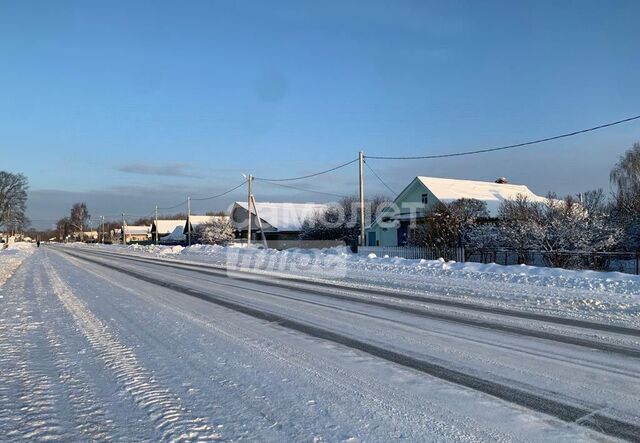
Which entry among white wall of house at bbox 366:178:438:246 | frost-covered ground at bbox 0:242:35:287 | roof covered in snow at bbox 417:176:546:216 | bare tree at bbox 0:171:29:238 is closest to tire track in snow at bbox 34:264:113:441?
frost-covered ground at bbox 0:242:35:287

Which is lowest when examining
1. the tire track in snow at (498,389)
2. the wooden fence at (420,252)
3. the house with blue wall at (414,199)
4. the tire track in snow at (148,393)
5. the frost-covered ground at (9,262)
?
the tire track in snow at (498,389)

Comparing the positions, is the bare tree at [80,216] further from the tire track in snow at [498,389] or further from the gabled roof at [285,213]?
the tire track in snow at [498,389]

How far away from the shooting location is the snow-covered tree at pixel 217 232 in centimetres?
6825

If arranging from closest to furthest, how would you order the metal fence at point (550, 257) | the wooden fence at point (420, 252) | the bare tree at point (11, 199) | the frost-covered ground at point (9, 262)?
the metal fence at point (550, 257) → the frost-covered ground at point (9, 262) → the wooden fence at point (420, 252) → the bare tree at point (11, 199)

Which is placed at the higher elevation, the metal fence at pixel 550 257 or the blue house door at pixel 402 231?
the blue house door at pixel 402 231

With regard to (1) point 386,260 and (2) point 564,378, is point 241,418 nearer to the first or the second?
(2) point 564,378

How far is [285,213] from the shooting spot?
72.4 m

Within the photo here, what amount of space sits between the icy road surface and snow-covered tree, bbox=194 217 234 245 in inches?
2261

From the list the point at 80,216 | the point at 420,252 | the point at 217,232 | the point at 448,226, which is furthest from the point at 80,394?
the point at 80,216

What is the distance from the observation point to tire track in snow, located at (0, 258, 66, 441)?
14.6 ft

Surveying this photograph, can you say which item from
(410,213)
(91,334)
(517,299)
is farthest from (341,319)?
(410,213)

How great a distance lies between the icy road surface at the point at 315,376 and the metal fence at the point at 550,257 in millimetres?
13308

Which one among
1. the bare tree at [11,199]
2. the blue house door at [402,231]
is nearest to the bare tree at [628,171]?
the blue house door at [402,231]

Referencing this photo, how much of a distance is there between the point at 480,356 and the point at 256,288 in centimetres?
1049
